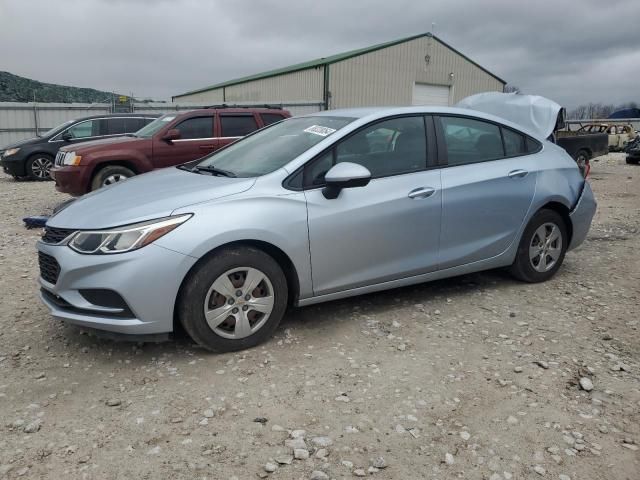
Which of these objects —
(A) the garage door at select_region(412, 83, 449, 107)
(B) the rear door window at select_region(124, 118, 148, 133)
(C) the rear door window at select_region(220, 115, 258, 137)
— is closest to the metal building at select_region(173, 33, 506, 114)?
(A) the garage door at select_region(412, 83, 449, 107)

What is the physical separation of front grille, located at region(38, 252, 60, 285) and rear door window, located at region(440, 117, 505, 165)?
293 centimetres

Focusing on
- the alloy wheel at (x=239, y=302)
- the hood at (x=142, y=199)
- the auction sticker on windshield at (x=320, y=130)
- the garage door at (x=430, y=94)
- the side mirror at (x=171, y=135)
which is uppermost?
the garage door at (x=430, y=94)

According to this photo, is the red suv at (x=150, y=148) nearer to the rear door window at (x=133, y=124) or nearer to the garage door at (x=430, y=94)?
the rear door window at (x=133, y=124)

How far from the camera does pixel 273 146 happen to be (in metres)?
4.10

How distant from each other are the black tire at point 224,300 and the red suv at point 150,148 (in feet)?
18.4

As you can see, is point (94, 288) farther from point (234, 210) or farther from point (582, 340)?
point (582, 340)

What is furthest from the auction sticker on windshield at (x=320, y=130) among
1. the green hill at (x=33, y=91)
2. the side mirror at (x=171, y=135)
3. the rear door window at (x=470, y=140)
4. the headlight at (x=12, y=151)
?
the green hill at (x=33, y=91)

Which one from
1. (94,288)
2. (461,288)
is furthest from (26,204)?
(461,288)

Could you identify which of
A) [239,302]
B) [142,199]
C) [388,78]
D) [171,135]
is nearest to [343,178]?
[239,302]

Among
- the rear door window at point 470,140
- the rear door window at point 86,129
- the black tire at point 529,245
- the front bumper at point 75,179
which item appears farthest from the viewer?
the rear door window at point 86,129

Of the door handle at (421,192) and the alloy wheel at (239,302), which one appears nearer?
the alloy wheel at (239,302)

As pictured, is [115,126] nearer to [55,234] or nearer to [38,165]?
[38,165]

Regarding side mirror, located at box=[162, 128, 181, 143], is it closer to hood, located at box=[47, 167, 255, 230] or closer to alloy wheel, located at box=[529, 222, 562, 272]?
hood, located at box=[47, 167, 255, 230]

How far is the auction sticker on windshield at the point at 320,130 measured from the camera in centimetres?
388
